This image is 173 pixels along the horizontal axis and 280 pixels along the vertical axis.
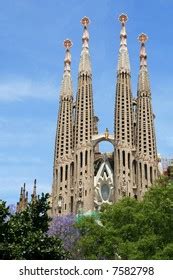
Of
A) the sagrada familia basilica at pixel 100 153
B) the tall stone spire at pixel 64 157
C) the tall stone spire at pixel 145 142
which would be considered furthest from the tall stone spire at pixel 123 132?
the tall stone spire at pixel 64 157

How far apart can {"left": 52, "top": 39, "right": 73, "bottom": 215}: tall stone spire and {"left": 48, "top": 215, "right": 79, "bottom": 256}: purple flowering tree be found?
35.4 meters

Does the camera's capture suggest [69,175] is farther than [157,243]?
Yes

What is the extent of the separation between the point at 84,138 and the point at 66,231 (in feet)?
140

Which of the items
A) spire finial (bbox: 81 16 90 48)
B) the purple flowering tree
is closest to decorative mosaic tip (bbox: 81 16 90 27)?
spire finial (bbox: 81 16 90 48)

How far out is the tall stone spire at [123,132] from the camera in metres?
77.5

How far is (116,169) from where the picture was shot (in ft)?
A: 258

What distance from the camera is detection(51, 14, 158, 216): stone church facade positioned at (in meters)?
77.7

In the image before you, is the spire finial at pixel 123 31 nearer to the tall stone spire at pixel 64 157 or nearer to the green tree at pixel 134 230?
the tall stone spire at pixel 64 157

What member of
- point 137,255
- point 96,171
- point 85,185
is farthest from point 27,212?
point 96,171

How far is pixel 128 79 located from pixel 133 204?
5683 centimetres
